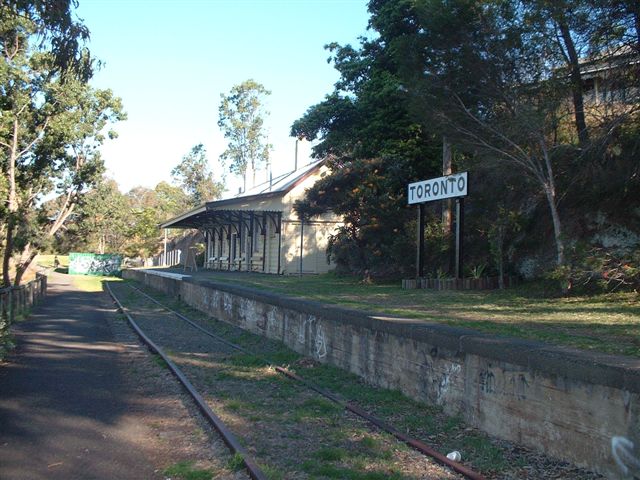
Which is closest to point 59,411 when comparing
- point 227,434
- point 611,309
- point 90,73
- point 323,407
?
point 227,434

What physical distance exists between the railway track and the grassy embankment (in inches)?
82.8

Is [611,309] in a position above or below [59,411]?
above

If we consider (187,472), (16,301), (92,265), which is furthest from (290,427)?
(92,265)

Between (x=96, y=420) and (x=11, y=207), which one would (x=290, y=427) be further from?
(x=11, y=207)

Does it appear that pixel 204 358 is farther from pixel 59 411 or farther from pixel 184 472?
pixel 184 472

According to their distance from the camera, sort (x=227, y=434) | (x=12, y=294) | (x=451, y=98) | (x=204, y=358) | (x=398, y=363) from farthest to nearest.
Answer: (x=12, y=294) → (x=451, y=98) → (x=204, y=358) → (x=398, y=363) → (x=227, y=434)

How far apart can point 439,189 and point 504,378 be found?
10.8 m

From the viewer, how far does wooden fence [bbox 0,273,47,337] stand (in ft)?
50.1

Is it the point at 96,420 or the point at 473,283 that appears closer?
the point at 96,420

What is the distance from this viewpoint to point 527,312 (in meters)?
10.5

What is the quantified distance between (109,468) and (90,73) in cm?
649

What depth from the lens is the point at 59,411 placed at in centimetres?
769

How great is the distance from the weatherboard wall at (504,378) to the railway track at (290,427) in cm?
86

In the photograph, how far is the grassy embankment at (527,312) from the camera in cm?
741
